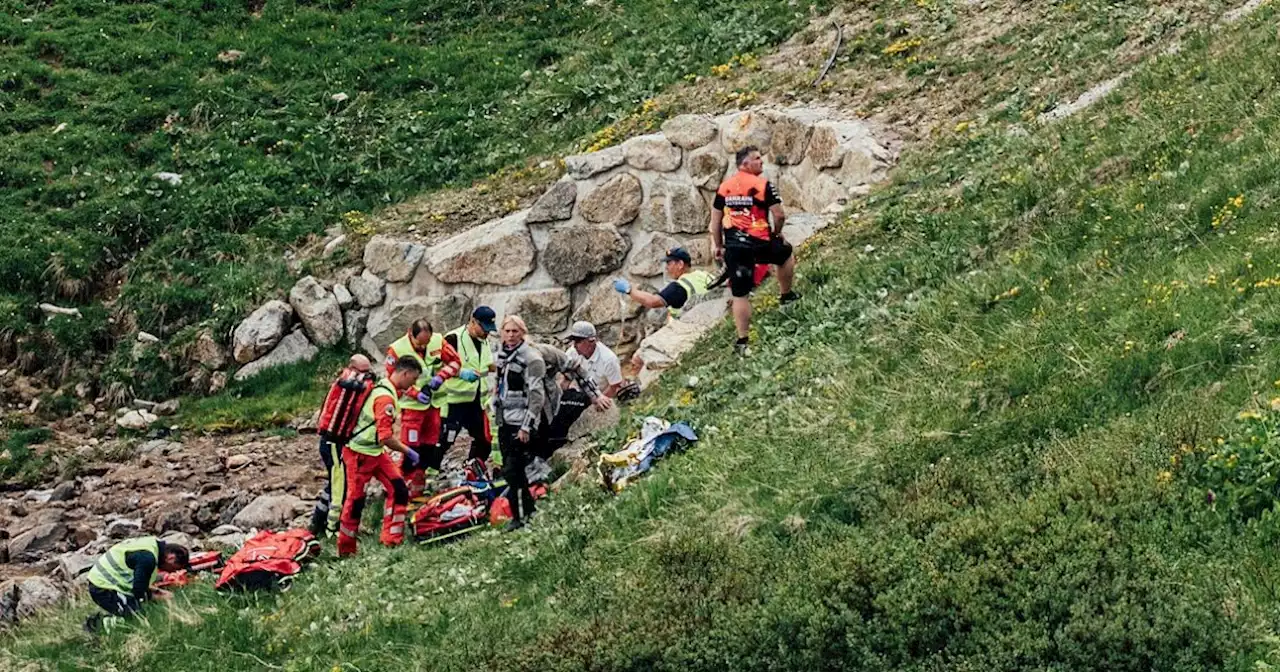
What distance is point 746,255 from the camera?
13.9 meters

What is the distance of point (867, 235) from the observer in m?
14.9

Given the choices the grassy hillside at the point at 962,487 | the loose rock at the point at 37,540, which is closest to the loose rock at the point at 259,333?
the loose rock at the point at 37,540

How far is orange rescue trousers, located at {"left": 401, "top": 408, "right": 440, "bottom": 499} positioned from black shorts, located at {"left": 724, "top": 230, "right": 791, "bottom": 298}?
10.7 ft

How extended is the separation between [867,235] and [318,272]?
836 centimetres

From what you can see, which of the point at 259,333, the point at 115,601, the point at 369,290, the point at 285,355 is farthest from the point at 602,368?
the point at 259,333

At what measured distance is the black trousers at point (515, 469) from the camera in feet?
40.8

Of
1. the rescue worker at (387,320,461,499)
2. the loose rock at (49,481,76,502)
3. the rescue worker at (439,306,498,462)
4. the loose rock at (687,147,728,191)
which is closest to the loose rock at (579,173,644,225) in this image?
the loose rock at (687,147,728,191)

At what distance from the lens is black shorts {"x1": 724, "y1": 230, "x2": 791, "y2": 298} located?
1383 cm

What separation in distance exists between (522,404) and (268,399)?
247 inches

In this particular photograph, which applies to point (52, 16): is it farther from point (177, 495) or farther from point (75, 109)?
point (177, 495)

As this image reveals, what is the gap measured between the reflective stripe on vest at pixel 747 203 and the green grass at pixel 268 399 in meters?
6.74

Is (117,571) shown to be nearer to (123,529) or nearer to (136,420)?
(123,529)

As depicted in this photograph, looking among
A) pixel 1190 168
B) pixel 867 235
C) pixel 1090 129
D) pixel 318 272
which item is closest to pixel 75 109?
pixel 318 272

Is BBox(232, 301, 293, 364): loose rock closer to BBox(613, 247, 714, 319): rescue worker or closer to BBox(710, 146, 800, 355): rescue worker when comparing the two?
BBox(613, 247, 714, 319): rescue worker
